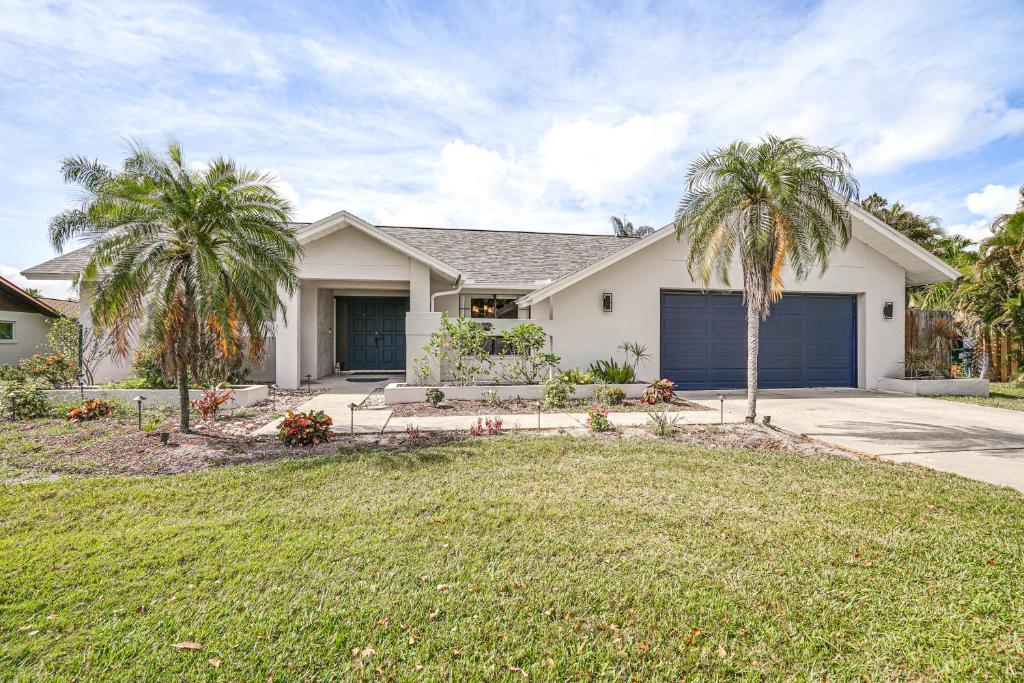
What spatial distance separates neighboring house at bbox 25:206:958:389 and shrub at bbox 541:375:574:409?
1968mm

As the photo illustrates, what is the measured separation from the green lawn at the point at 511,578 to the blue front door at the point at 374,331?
11597mm

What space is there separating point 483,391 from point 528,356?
1.64 meters

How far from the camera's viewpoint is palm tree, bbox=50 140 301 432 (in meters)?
6.78

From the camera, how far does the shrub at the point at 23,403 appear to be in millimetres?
8633

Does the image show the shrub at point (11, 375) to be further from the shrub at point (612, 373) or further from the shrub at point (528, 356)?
the shrub at point (612, 373)

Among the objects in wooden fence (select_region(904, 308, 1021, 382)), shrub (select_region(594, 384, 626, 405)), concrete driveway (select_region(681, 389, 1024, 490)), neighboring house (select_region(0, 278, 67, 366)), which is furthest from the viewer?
neighboring house (select_region(0, 278, 67, 366))

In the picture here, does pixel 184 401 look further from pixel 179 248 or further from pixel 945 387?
pixel 945 387

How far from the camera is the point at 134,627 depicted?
106 inches

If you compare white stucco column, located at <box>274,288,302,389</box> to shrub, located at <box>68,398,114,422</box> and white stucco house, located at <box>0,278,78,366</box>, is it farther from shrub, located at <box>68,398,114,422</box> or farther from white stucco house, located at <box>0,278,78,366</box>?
white stucco house, located at <box>0,278,78,366</box>

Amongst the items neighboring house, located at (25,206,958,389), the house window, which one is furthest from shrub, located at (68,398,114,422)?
the house window

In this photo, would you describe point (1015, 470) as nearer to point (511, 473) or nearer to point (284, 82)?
point (511, 473)

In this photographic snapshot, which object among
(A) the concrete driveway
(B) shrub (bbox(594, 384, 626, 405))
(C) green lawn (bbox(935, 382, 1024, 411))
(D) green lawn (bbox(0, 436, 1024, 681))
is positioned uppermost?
(B) shrub (bbox(594, 384, 626, 405))

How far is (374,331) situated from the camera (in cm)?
1681

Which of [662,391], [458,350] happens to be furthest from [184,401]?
[662,391]
